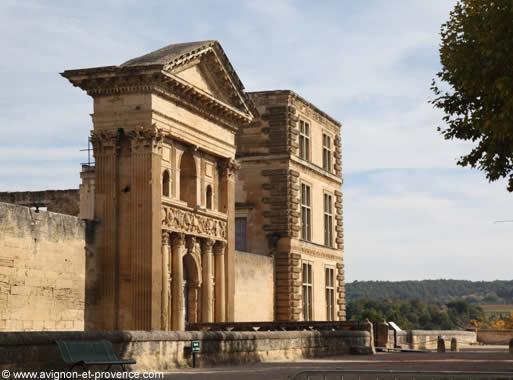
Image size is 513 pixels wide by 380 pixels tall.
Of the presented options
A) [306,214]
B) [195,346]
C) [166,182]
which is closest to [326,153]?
[306,214]

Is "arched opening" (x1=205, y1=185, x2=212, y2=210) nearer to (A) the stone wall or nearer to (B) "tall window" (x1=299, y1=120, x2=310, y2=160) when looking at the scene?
(A) the stone wall

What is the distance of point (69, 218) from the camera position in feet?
101

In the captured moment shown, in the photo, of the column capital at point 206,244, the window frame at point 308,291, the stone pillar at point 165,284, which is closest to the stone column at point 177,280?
the stone pillar at point 165,284

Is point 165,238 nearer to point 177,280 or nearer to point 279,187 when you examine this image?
point 177,280

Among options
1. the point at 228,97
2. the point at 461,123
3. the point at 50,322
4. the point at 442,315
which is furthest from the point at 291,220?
the point at 442,315

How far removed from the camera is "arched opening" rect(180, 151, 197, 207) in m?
36.3

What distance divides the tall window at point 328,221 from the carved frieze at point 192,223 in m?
13.5

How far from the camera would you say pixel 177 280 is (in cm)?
3441

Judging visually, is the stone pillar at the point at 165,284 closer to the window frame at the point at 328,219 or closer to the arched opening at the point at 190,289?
the arched opening at the point at 190,289

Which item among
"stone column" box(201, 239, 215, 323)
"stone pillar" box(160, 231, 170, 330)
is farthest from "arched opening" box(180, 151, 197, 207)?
"stone pillar" box(160, 231, 170, 330)

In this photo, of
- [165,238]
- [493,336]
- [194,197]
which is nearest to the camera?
[165,238]

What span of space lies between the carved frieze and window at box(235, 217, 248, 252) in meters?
7.83

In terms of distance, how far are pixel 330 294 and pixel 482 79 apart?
29805mm

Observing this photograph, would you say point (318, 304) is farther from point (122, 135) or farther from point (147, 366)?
point (147, 366)
